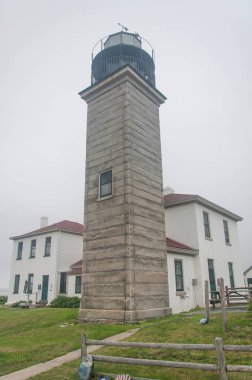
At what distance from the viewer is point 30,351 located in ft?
31.6

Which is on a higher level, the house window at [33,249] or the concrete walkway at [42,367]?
the house window at [33,249]

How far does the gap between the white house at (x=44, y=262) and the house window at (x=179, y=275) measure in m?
15.0

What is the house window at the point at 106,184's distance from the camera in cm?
1572

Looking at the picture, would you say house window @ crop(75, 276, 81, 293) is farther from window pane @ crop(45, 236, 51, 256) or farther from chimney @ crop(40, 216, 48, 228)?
chimney @ crop(40, 216, 48, 228)

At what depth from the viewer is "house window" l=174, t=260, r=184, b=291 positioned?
1872cm

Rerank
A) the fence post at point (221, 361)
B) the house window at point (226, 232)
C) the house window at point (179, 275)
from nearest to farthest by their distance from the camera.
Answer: the fence post at point (221, 361) → the house window at point (179, 275) → the house window at point (226, 232)

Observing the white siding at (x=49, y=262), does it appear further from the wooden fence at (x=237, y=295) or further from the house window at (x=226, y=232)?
the wooden fence at (x=237, y=295)

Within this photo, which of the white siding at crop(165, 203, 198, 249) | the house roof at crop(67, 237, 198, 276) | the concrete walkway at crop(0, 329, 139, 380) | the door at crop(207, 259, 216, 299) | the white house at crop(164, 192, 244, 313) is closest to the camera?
the concrete walkway at crop(0, 329, 139, 380)

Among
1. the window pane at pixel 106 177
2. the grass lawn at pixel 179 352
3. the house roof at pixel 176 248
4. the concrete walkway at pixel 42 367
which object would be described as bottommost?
the concrete walkway at pixel 42 367

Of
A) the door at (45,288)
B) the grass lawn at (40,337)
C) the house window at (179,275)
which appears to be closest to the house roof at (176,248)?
the house window at (179,275)

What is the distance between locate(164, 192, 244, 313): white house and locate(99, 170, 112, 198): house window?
18.9 feet

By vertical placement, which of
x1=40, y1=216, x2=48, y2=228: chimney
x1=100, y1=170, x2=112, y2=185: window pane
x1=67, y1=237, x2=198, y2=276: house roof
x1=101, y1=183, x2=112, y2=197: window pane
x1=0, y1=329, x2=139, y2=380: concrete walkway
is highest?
x1=40, y1=216, x2=48, y2=228: chimney

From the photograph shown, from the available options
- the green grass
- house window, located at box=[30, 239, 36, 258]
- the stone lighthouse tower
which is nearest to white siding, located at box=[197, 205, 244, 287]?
the stone lighthouse tower

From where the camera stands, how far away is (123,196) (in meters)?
14.7
